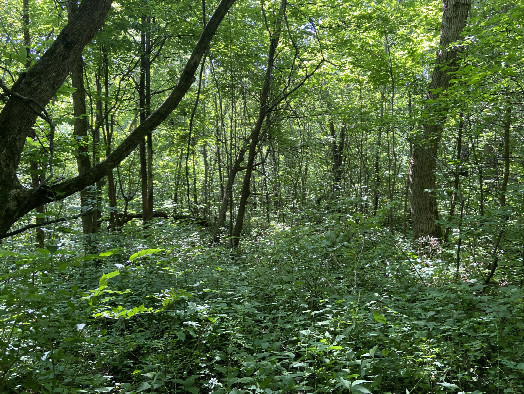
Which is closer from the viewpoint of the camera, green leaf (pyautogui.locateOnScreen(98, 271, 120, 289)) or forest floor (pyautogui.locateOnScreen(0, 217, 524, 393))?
green leaf (pyautogui.locateOnScreen(98, 271, 120, 289))

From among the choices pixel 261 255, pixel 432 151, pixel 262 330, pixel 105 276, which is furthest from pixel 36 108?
pixel 432 151

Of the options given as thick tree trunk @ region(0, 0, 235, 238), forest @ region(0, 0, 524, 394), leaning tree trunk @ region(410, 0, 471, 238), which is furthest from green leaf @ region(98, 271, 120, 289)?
leaning tree trunk @ region(410, 0, 471, 238)

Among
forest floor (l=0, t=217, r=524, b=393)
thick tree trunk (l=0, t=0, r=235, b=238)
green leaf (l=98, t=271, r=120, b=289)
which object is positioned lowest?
forest floor (l=0, t=217, r=524, b=393)

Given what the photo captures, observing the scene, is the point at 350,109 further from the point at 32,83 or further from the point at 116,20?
the point at 32,83

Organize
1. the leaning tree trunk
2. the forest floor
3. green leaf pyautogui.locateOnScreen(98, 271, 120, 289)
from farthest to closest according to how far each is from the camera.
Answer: the leaning tree trunk → the forest floor → green leaf pyautogui.locateOnScreen(98, 271, 120, 289)

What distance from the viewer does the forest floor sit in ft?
8.14

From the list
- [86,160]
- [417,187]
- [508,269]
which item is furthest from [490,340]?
[86,160]

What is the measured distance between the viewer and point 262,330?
13.2 feet

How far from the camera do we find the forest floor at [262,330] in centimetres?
248

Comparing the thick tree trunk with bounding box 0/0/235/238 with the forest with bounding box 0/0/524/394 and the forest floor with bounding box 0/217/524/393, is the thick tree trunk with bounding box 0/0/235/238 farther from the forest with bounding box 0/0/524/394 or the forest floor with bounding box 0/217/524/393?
the forest floor with bounding box 0/217/524/393

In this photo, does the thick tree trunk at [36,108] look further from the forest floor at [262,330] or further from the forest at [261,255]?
the forest floor at [262,330]

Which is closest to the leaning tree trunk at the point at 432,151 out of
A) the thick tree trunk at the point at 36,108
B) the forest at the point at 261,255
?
the forest at the point at 261,255

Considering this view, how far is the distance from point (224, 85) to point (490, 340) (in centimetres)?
1016

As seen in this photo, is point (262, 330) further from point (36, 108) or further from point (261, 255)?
point (261, 255)
